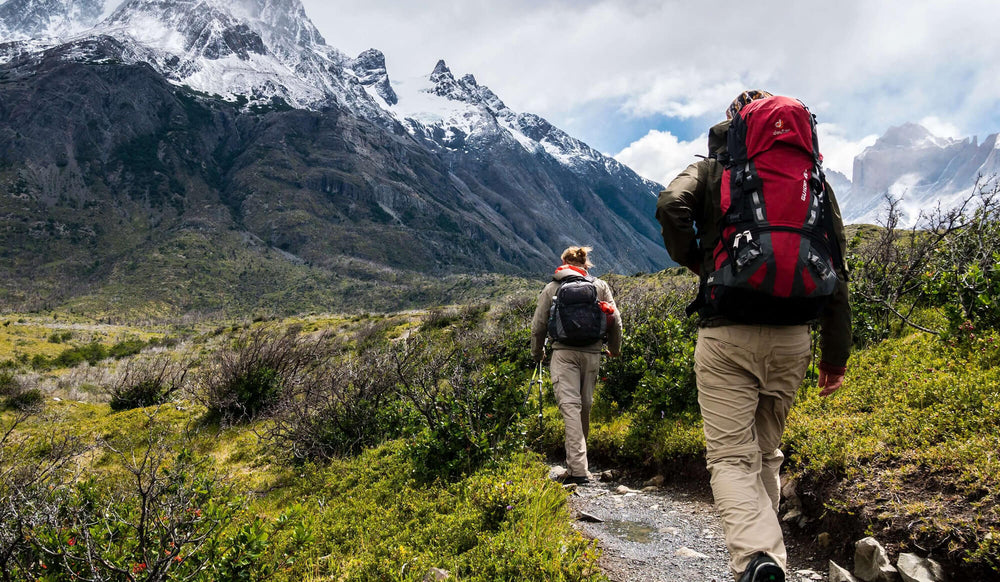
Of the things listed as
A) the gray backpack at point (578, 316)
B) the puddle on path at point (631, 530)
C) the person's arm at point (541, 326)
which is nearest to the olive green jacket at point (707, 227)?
the puddle on path at point (631, 530)

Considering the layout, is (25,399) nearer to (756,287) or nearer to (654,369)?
(654,369)

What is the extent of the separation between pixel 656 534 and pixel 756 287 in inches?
95.3

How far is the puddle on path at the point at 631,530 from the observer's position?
12.3ft

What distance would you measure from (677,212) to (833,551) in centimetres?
253

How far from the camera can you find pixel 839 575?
2.87 m

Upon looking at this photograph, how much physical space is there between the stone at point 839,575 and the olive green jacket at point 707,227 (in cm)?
119

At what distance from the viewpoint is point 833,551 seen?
3.27m

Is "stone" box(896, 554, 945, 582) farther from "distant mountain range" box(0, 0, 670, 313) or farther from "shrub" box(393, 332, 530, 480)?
"distant mountain range" box(0, 0, 670, 313)

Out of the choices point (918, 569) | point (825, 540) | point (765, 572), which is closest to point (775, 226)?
point (765, 572)

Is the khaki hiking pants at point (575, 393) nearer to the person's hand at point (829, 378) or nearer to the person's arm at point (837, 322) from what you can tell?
the person's hand at point (829, 378)

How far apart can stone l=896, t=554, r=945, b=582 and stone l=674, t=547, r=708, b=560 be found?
1.08 meters

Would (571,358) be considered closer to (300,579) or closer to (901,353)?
(300,579)

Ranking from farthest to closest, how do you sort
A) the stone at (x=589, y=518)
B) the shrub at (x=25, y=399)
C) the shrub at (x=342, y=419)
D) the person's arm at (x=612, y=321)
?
1. the shrub at (x=25, y=399)
2. the shrub at (x=342, y=419)
3. the person's arm at (x=612, y=321)
4. the stone at (x=589, y=518)

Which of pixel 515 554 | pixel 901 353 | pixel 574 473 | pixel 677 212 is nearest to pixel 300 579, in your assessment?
pixel 515 554
